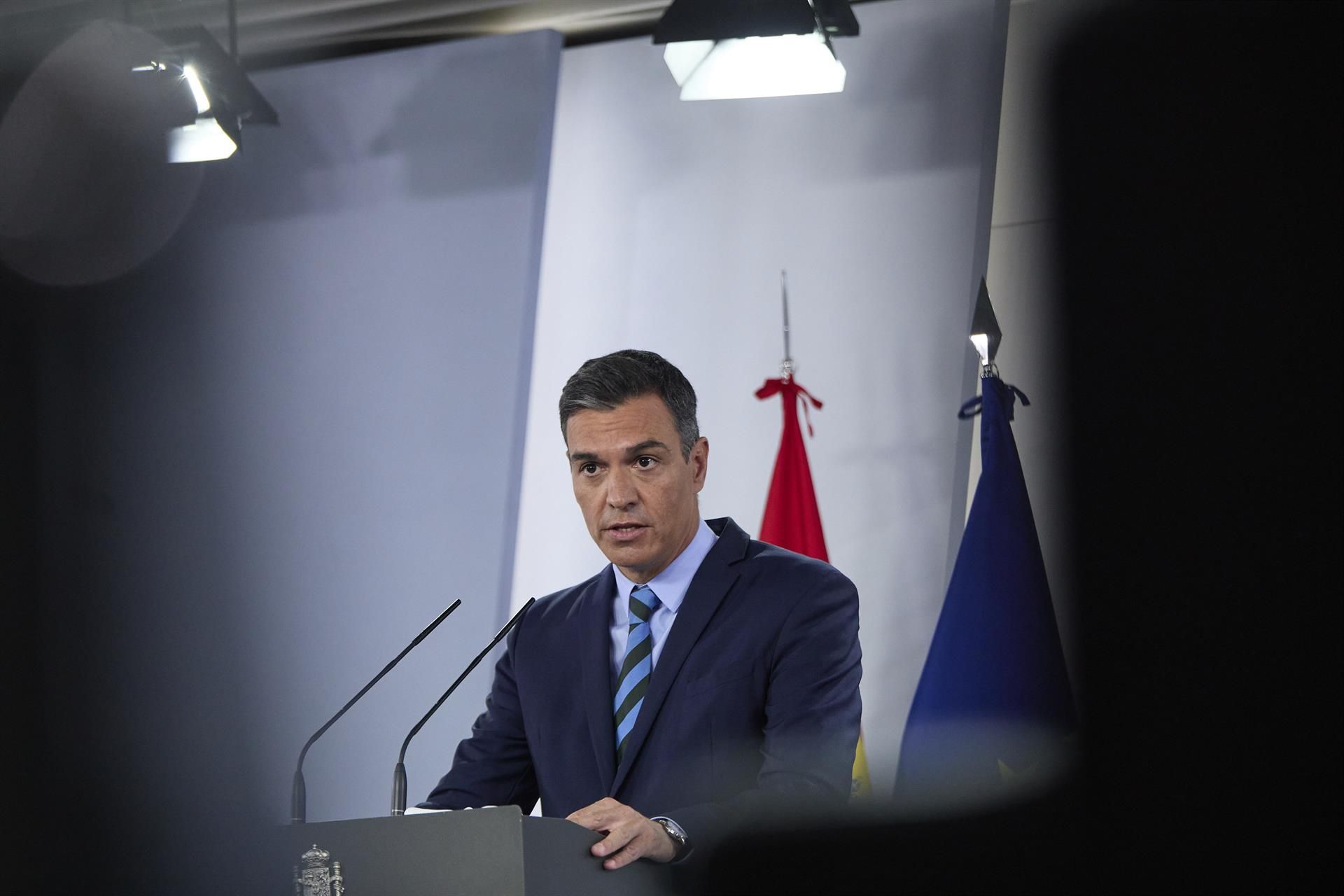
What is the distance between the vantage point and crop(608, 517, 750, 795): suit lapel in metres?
2.14

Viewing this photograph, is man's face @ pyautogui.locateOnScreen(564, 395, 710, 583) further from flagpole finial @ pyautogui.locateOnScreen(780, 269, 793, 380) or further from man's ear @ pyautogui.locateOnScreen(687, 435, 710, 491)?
flagpole finial @ pyautogui.locateOnScreen(780, 269, 793, 380)

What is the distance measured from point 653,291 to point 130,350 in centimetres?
191

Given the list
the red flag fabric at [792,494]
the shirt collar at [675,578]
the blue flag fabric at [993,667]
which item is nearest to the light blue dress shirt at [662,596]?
the shirt collar at [675,578]

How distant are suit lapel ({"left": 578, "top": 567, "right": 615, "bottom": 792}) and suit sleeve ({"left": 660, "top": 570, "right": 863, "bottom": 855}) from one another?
269 mm

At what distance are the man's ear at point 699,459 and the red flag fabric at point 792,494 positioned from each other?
A: 1.52 m

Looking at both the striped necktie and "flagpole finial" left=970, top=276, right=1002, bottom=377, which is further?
"flagpole finial" left=970, top=276, right=1002, bottom=377

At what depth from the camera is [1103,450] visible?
234 centimetres

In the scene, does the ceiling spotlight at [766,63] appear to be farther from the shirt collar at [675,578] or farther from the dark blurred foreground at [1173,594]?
the shirt collar at [675,578]

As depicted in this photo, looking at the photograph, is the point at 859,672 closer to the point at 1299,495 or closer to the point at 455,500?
the point at 1299,495

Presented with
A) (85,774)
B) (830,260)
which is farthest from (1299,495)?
(830,260)

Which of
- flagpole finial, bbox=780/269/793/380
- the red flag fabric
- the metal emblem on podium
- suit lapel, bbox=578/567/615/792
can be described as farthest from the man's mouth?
flagpole finial, bbox=780/269/793/380

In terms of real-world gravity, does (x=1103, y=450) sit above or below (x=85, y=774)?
above

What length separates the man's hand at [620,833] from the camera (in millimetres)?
1705

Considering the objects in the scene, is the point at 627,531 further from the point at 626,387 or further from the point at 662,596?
the point at 626,387
